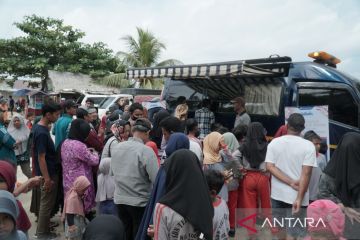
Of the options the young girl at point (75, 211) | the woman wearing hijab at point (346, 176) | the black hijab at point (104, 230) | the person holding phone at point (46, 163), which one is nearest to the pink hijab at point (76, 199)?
the young girl at point (75, 211)

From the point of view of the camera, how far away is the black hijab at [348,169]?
9.94 ft

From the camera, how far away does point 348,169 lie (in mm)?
3057

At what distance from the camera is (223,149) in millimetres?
4781

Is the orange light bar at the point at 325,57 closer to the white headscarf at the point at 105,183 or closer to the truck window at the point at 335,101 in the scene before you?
the truck window at the point at 335,101

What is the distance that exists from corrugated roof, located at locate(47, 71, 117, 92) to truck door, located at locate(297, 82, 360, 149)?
63.9 ft

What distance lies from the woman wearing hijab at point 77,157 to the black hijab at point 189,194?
2220mm

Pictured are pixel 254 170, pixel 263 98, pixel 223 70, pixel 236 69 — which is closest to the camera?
pixel 254 170

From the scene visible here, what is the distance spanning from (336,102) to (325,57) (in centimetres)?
91

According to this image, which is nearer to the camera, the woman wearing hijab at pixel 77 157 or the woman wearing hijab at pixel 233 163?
the woman wearing hijab at pixel 77 157

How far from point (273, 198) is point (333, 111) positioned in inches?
119

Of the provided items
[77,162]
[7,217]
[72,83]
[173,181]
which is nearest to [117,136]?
[77,162]

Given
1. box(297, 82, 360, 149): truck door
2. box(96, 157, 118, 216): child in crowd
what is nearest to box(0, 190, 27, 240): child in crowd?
box(96, 157, 118, 216): child in crowd

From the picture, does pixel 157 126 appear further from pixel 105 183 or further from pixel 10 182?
pixel 10 182

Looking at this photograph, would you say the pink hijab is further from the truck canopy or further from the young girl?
the truck canopy
